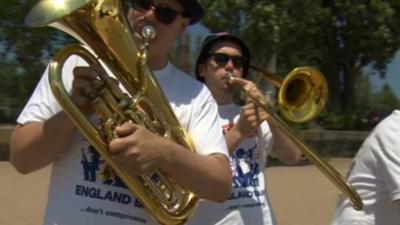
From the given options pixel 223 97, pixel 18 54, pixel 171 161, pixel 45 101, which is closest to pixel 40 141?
pixel 45 101

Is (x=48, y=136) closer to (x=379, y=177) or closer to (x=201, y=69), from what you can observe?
(x=379, y=177)

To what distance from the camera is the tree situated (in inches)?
427

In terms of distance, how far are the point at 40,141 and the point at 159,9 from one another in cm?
52

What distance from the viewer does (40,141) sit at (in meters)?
1.97

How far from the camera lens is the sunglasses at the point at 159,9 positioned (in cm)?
215

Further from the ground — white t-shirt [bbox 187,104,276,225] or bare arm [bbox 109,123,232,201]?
bare arm [bbox 109,123,232,201]

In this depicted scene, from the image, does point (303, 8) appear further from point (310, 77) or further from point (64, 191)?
point (64, 191)

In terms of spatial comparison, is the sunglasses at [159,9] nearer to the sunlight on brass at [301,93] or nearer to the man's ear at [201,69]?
the man's ear at [201,69]

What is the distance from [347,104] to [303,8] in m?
5.14

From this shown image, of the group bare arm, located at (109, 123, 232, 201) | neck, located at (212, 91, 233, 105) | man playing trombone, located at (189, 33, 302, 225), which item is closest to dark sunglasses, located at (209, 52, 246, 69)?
man playing trombone, located at (189, 33, 302, 225)

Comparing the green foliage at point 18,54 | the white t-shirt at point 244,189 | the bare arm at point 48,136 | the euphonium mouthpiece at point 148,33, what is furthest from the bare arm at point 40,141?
the green foliage at point 18,54

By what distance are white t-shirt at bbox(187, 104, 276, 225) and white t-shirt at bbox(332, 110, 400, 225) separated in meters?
0.39

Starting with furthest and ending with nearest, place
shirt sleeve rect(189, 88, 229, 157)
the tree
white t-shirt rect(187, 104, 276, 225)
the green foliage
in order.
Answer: the green foliage → the tree → white t-shirt rect(187, 104, 276, 225) → shirt sleeve rect(189, 88, 229, 157)

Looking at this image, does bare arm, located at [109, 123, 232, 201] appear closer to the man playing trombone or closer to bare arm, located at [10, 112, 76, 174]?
bare arm, located at [10, 112, 76, 174]
